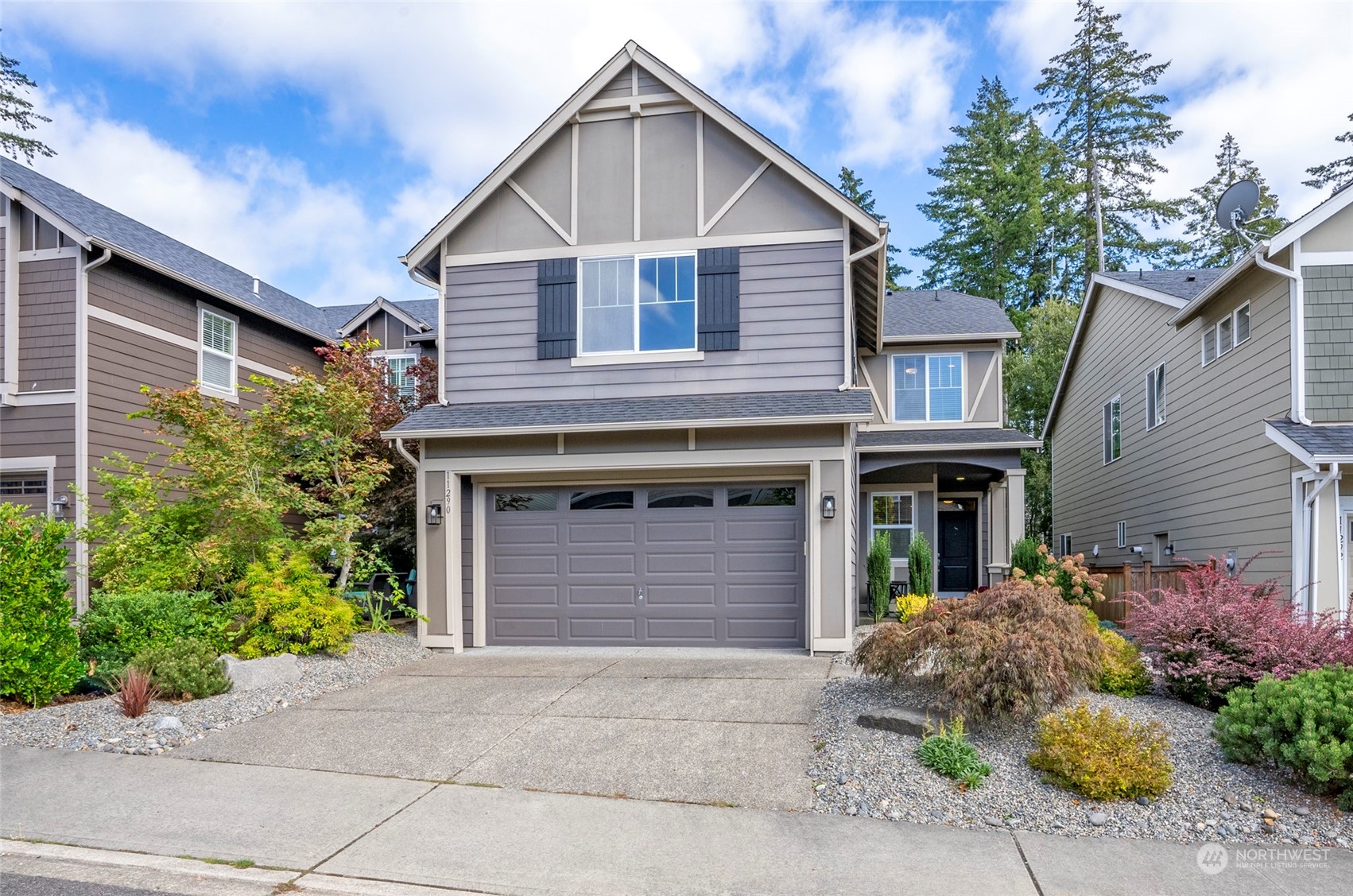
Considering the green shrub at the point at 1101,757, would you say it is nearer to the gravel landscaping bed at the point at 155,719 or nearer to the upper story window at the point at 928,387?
the gravel landscaping bed at the point at 155,719

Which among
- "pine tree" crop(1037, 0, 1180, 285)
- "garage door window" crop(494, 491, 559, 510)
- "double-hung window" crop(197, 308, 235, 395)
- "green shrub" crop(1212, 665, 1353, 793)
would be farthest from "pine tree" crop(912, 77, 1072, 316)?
"green shrub" crop(1212, 665, 1353, 793)

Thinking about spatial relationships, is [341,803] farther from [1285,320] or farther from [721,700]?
[1285,320]

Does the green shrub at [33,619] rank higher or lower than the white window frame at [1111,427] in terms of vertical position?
lower

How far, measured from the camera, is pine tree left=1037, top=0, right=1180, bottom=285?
101ft

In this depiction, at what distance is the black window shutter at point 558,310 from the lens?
11469 millimetres

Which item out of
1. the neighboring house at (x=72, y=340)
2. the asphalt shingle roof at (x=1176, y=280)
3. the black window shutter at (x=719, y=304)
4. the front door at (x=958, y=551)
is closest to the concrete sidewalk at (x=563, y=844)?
the black window shutter at (x=719, y=304)

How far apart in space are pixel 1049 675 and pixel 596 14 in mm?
10798

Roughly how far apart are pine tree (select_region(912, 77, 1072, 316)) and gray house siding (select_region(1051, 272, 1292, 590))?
12908 mm

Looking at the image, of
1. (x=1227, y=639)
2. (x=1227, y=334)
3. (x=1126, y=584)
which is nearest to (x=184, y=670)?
(x=1227, y=639)

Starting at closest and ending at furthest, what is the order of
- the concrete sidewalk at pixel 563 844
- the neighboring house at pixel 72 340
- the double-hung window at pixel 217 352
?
the concrete sidewalk at pixel 563 844
the neighboring house at pixel 72 340
the double-hung window at pixel 217 352

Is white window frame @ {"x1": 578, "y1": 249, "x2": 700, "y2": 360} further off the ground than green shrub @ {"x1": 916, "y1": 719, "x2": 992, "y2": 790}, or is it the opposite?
white window frame @ {"x1": 578, "y1": 249, "x2": 700, "y2": 360}

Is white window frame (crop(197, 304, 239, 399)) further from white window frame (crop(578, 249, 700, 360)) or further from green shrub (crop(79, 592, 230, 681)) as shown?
white window frame (crop(578, 249, 700, 360))

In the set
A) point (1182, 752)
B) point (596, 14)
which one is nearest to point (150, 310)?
point (596, 14)

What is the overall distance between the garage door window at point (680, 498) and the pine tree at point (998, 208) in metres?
24.4
